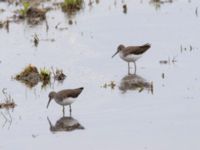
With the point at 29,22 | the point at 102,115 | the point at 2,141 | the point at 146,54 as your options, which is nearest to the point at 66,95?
the point at 102,115

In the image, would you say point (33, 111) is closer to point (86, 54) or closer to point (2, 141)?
point (2, 141)

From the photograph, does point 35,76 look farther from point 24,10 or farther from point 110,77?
point 24,10

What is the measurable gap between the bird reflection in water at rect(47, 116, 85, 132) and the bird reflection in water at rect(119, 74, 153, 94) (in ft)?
9.06

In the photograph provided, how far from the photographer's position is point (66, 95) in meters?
17.4

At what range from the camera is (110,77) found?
820 inches

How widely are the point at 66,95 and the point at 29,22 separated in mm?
11699

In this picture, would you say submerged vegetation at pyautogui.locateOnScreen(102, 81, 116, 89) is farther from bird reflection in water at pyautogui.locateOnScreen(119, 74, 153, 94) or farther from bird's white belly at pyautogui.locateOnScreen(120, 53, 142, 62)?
bird's white belly at pyautogui.locateOnScreen(120, 53, 142, 62)

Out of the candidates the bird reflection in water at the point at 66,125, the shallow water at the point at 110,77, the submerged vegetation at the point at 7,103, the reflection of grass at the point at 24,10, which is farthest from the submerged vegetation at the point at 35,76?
the reflection of grass at the point at 24,10

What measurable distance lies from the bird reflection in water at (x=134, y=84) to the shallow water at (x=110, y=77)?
0.11 meters

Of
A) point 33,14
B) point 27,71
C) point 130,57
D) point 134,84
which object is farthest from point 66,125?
point 33,14

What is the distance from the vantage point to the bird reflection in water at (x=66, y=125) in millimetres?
16583

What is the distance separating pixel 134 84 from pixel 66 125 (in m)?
3.81

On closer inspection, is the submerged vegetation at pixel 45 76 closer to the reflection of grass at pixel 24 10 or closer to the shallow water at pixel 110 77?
the shallow water at pixel 110 77

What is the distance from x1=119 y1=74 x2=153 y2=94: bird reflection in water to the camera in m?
19.6
